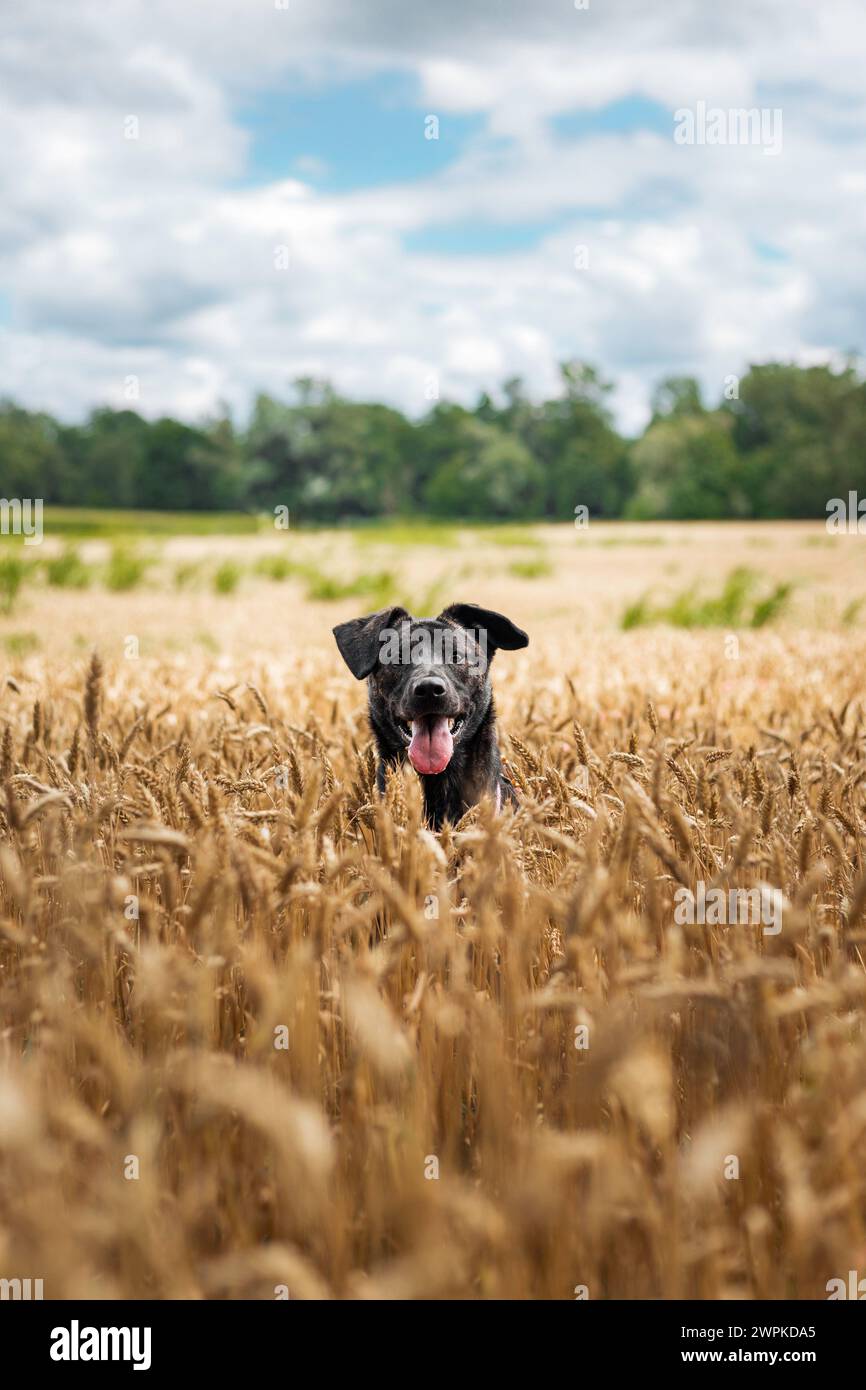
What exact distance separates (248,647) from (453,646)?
811 centimetres

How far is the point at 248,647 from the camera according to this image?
12.6 metres

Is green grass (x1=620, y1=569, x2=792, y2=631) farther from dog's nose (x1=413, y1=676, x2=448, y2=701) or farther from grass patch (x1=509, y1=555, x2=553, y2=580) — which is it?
dog's nose (x1=413, y1=676, x2=448, y2=701)

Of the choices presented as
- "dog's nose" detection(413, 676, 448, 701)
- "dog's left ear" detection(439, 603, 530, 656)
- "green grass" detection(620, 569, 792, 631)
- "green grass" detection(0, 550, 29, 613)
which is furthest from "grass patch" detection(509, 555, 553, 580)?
"dog's nose" detection(413, 676, 448, 701)

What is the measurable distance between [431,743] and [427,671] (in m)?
0.31

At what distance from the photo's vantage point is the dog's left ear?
508cm

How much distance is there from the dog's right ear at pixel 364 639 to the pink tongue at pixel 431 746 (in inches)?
14.9

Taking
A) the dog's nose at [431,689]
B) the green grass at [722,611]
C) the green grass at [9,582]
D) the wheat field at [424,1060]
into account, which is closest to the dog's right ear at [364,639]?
the dog's nose at [431,689]

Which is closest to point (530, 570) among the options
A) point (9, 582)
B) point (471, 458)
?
point (9, 582)

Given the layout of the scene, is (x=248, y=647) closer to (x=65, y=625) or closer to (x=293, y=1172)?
(x=65, y=625)

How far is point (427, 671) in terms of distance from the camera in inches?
174

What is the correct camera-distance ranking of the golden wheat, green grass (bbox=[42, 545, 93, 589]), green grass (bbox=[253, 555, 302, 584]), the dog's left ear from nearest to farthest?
the golden wheat → the dog's left ear → green grass (bbox=[42, 545, 93, 589]) → green grass (bbox=[253, 555, 302, 584])

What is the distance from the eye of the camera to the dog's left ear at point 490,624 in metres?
5.08

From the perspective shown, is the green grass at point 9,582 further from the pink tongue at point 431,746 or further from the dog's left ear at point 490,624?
the pink tongue at point 431,746

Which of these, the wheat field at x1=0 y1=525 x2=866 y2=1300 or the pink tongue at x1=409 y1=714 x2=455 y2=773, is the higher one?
the pink tongue at x1=409 y1=714 x2=455 y2=773
